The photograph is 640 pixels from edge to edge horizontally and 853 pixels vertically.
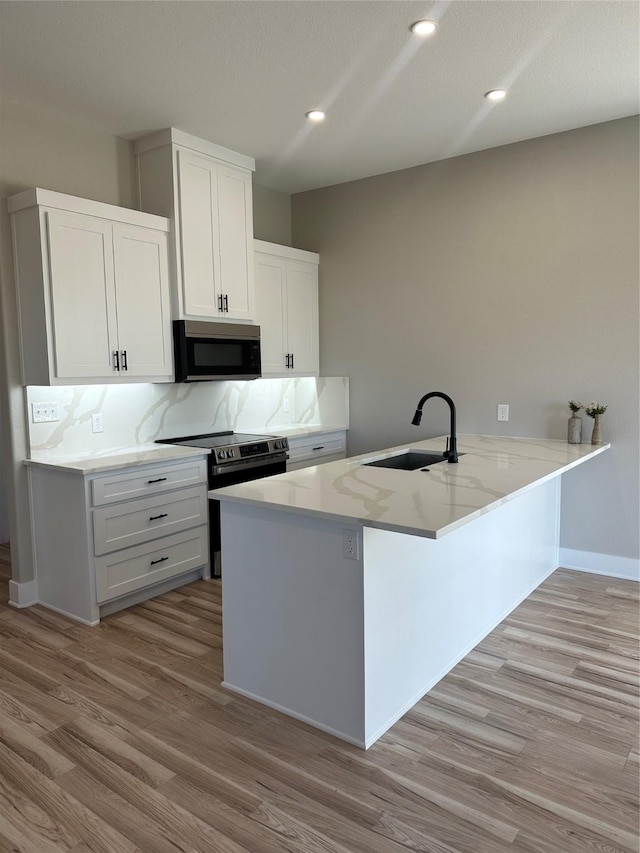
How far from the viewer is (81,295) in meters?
3.36

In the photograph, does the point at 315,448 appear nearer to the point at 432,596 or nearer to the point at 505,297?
the point at 505,297

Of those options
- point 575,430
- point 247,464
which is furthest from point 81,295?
point 575,430

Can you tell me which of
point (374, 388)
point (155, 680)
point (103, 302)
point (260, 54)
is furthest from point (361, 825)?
point (374, 388)

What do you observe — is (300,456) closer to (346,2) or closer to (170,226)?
(170,226)

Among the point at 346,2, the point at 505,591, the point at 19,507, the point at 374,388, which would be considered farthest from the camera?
the point at 374,388

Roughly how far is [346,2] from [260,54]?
1.80ft

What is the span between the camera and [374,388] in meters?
4.88

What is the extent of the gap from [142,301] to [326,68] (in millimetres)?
1648

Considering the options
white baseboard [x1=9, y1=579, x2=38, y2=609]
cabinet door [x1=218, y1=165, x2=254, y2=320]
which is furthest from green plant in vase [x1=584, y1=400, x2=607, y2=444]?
white baseboard [x1=9, y1=579, x2=38, y2=609]

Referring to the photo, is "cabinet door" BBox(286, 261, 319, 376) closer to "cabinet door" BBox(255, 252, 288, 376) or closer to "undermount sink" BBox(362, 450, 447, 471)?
"cabinet door" BBox(255, 252, 288, 376)

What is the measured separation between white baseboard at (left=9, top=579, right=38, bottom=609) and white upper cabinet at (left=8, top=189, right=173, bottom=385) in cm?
120

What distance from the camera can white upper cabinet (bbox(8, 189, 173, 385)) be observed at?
322 centimetres

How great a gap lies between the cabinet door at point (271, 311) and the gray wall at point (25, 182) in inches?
42.4

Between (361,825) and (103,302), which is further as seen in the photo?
(103,302)
